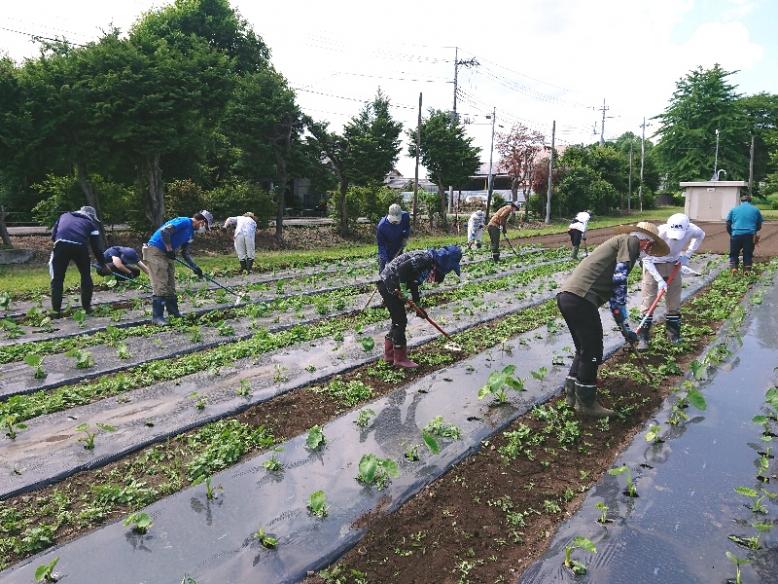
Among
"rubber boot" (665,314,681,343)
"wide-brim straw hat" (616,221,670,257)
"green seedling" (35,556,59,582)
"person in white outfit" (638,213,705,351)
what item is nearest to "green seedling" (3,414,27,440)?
"green seedling" (35,556,59,582)

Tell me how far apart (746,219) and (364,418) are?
1155 centimetres

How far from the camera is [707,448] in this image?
4453 millimetres

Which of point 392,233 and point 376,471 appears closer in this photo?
point 376,471

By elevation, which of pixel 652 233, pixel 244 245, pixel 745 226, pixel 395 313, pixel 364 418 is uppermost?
pixel 745 226

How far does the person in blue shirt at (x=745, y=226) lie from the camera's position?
1270cm

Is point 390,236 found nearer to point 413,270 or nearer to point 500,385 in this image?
point 413,270

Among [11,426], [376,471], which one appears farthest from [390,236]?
[11,426]

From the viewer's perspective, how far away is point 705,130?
5200 cm

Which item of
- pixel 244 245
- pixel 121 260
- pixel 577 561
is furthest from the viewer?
pixel 244 245

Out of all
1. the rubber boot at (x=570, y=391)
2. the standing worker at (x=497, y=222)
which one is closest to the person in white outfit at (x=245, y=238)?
the standing worker at (x=497, y=222)

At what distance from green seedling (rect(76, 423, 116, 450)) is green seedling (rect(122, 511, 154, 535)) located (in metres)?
1.32

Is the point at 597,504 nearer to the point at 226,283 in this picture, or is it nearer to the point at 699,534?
the point at 699,534

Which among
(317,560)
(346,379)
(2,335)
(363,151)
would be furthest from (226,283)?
(363,151)

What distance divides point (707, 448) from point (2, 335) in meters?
8.54
